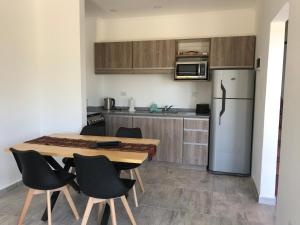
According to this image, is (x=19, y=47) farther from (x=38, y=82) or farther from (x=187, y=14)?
(x=187, y=14)

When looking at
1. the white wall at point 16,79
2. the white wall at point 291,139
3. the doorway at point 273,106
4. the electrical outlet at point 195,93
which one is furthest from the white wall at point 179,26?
the white wall at point 291,139

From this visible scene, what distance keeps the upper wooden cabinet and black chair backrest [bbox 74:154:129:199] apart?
2888 millimetres

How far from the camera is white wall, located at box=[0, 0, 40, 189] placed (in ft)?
10.1

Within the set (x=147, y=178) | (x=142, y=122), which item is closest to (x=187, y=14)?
(x=142, y=122)

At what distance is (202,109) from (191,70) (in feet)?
2.44

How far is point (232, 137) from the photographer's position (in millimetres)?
3820

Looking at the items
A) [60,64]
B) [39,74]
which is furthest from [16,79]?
[60,64]

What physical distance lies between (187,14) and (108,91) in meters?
2.24

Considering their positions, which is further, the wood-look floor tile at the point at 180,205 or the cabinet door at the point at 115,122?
the cabinet door at the point at 115,122

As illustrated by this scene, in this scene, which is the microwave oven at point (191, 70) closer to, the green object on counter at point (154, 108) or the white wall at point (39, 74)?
the green object on counter at point (154, 108)

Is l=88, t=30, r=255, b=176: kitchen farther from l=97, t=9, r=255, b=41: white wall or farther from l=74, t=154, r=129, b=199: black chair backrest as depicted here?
l=74, t=154, r=129, b=199: black chair backrest

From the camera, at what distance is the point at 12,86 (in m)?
3.19

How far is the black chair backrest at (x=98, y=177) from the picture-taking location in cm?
196

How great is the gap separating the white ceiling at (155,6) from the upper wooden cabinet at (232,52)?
0.58 meters
